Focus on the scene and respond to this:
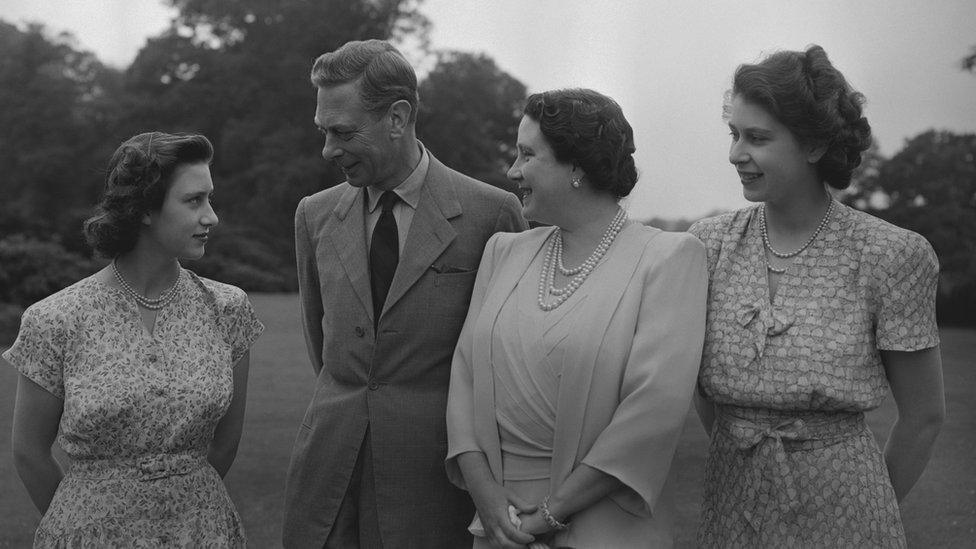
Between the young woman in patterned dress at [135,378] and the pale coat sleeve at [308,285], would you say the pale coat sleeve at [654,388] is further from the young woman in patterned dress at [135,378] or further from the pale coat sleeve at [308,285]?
the pale coat sleeve at [308,285]

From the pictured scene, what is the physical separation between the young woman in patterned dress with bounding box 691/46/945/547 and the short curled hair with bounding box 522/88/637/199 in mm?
421

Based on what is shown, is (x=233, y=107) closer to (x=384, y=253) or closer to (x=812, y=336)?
(x=384, y=253)

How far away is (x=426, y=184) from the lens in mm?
4094

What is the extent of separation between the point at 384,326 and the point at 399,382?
22 centimetres

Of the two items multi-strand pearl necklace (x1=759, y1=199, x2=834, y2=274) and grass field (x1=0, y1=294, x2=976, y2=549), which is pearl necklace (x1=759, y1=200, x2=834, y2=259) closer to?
multi-strand pearl necklace (x1=759, y1=199, x2=834, y2=274)

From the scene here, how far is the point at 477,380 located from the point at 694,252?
86 cm

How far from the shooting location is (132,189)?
3682mm

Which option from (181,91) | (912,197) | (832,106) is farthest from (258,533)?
(181,91)

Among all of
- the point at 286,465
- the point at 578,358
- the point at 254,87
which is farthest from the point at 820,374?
the point at 254,87

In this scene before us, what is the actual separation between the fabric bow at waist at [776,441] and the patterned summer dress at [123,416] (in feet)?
6.32

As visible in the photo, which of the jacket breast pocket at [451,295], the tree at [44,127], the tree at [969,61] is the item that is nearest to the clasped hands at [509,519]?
the jacket breast pocket at [451,295]

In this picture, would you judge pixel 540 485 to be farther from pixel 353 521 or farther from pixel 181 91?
pixel 181 91

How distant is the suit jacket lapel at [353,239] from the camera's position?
3959 mm

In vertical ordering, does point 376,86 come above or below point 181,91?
above
